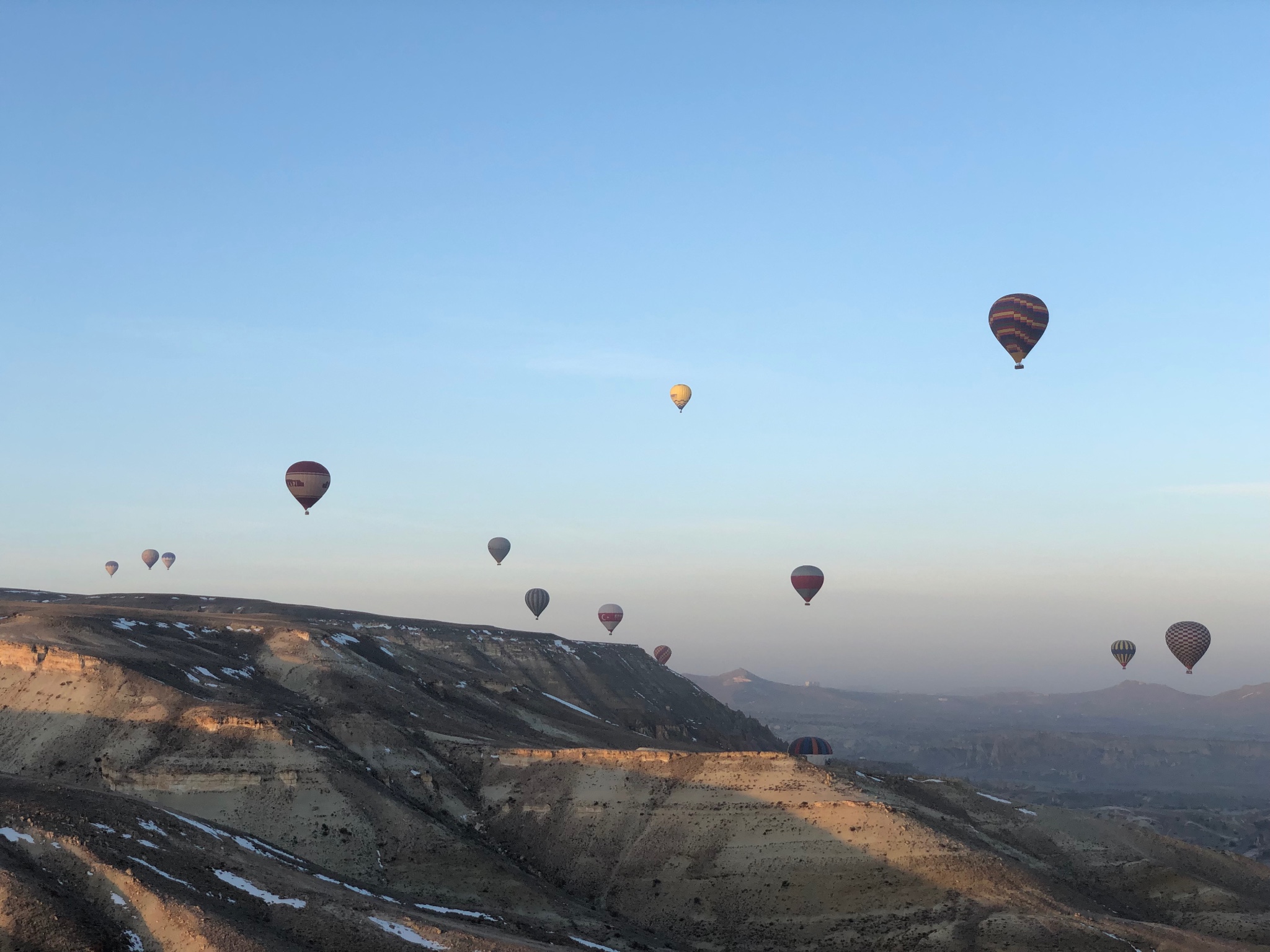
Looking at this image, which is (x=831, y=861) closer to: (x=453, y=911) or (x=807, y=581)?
(x=453, y=911)

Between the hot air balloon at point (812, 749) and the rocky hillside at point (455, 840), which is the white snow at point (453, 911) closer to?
the rocky hillside at point (455, 840)

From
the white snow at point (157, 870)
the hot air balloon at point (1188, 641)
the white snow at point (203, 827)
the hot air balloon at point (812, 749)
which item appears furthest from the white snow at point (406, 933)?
the hot air balloon at point (1188, 641)

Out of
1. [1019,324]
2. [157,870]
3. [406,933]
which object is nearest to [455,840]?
[406,933]

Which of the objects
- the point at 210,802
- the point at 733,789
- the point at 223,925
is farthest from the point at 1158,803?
the point at 223,925

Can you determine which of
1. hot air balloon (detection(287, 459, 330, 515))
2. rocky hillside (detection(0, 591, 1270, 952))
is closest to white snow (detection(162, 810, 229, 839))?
rocky hillside (detection(0, 591, 1270, 952))

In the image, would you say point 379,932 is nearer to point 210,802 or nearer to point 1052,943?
point 210,802
